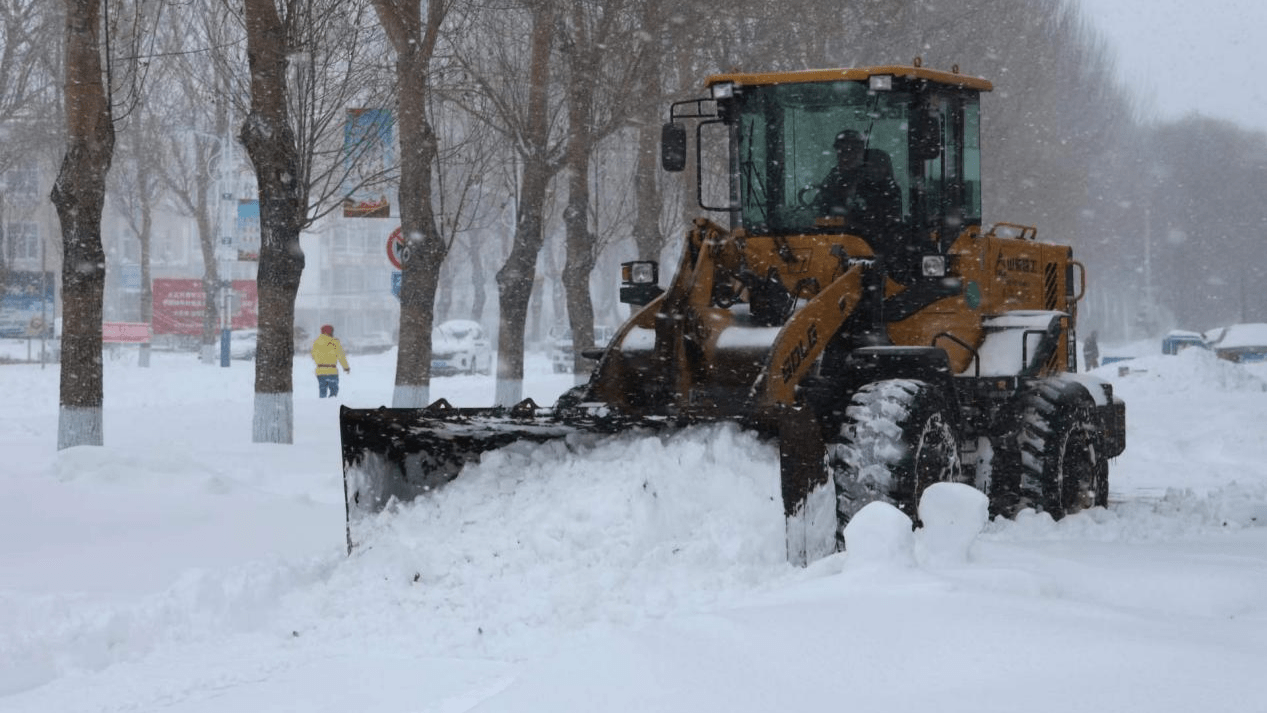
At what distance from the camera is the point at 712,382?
869 cm

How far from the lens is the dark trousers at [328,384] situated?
1080 inches

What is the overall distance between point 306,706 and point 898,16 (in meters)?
25.8

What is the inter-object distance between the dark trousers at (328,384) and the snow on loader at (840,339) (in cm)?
1831

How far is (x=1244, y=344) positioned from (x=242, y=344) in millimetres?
29568

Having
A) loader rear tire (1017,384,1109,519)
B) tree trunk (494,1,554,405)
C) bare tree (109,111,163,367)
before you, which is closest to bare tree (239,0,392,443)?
tree trunk (494,1,554,405)

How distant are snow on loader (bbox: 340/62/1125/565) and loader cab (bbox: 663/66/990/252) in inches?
0.5

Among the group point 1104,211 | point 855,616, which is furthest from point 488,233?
point 855,616

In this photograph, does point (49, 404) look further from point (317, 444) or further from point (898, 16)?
point (898, 16)

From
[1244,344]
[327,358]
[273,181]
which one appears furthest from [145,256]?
[1244,344]

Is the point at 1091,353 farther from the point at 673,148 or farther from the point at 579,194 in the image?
the point at 673,148

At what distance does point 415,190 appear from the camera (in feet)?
52.9

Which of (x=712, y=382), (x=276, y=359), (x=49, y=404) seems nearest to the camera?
(x=712, y=382)

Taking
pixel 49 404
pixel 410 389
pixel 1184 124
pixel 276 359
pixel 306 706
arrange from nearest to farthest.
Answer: pixel 306 706 < pixel 276 359 < pixel 410 389 < pixel 49 404 < pixel 1184 124

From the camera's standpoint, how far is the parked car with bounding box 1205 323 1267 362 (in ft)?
136
